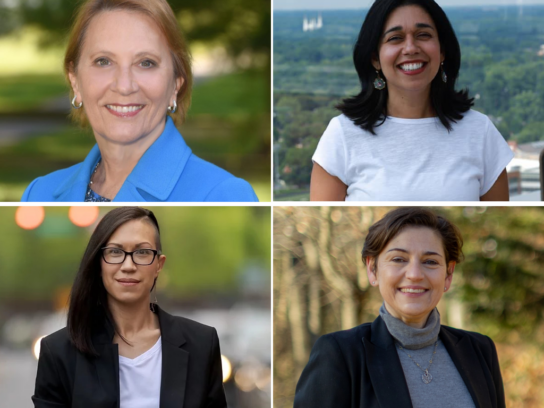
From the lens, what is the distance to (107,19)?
2.34 m

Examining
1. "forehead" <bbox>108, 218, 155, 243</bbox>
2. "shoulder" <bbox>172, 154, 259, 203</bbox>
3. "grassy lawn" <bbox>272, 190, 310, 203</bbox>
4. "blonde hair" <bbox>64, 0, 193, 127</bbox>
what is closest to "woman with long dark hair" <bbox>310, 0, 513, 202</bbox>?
"grassy lawn" <bbox>272, 190, 310, 203</bbox>

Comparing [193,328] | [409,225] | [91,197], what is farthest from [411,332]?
[91,197]

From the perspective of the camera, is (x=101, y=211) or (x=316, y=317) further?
(x=316, y=317)

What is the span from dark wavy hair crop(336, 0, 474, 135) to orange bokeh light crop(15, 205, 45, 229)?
1.35 meters

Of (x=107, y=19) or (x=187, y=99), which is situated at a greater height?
(x=107, y=19)

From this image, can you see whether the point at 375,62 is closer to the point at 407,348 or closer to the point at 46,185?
the point at 407,348

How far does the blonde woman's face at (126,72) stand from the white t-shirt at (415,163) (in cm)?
71

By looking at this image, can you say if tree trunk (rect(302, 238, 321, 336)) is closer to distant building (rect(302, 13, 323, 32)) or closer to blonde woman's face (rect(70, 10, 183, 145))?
distant building (rect(302, 13, 323, 32))

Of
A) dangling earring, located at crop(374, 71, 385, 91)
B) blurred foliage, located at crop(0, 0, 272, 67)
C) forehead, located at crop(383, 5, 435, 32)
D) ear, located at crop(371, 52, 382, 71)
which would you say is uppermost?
blurred foliage, located at crop(0, 0, 272, 67)

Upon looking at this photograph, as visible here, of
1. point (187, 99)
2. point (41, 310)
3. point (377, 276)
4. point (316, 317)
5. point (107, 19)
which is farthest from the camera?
point (316, 317)

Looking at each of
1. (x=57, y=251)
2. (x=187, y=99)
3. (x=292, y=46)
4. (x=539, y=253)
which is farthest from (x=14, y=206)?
(x=539, y=253)

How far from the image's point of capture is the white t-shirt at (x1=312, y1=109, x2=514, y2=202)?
2428 millimetres

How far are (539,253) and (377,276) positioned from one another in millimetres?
2495

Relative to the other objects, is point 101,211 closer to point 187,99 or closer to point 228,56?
point 187,99
